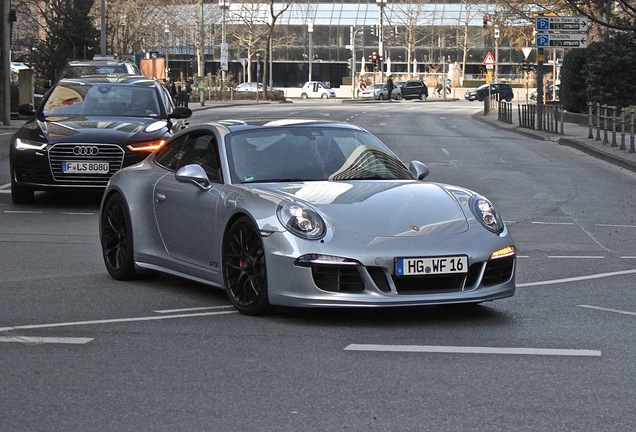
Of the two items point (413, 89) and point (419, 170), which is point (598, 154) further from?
point (413, 89)

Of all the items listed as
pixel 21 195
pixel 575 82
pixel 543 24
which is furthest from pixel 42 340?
pixel 575 82

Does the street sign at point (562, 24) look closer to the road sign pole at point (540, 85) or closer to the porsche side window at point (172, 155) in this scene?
the road sign pole at point (540, 85)

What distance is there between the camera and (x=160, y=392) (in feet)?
20.4

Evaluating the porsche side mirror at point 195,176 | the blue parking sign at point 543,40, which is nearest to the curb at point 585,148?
the blue parking sign at point 543,40

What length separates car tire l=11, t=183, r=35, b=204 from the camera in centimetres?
1672

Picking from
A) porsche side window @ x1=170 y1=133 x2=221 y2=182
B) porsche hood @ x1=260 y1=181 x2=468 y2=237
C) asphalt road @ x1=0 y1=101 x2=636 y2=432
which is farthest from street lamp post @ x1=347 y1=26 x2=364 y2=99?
porsche hood @ x1=260 y1=181 x2=468 y2=237

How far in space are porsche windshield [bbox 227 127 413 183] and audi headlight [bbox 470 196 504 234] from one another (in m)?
0.84

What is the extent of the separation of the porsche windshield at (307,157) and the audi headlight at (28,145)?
7.18 metres

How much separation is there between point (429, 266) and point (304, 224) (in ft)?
2.68

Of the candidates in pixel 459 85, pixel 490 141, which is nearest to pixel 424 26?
Result: pixel 459 85

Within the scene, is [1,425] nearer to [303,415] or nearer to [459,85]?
[303,415]

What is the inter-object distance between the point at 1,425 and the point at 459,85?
360 feet

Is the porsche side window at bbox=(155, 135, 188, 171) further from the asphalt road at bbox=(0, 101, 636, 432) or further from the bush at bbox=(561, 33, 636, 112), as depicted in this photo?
the bush at bbox=(561, 33, 636, 112)

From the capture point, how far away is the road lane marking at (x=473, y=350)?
725cm
